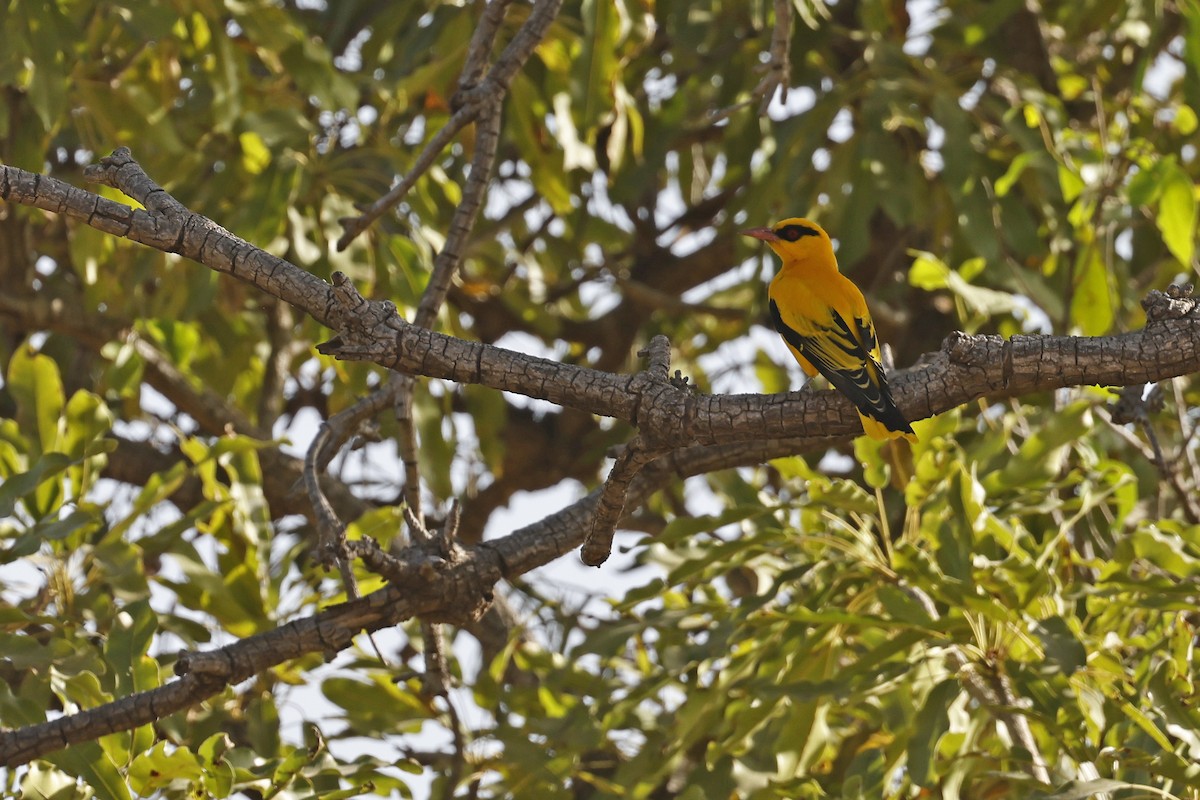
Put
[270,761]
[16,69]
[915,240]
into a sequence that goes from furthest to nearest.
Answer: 1. [915,240]
2. [16,69]
3. [270,761]

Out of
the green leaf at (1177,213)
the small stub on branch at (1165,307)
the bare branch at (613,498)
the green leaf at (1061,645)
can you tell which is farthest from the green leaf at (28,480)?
the green leaf at (1177,213)

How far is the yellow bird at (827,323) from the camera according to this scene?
8.55ft

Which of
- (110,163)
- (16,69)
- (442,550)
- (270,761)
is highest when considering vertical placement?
(16,69)

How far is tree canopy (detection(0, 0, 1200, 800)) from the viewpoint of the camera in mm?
2893

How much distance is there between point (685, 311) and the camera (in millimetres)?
5977

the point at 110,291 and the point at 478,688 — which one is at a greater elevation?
the point at 110,291

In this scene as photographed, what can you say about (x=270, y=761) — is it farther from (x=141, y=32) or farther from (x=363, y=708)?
(x=141, y=32)

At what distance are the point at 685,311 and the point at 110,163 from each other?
359cm

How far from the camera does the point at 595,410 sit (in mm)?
2471

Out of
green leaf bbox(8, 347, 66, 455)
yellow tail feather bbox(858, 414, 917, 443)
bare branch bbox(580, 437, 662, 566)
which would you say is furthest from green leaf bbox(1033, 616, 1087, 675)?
green leaf bbox(8, 347, 66, 455)

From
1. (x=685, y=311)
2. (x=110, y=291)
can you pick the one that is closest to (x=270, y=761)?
(x=110, y=291)

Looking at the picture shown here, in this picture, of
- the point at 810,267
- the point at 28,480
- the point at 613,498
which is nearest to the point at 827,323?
the point at 810,267

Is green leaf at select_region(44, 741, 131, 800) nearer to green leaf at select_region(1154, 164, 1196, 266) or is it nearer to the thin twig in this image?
the thin twig

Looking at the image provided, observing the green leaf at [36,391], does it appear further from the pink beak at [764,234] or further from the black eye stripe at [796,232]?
the black eye stripe at [796,232]
